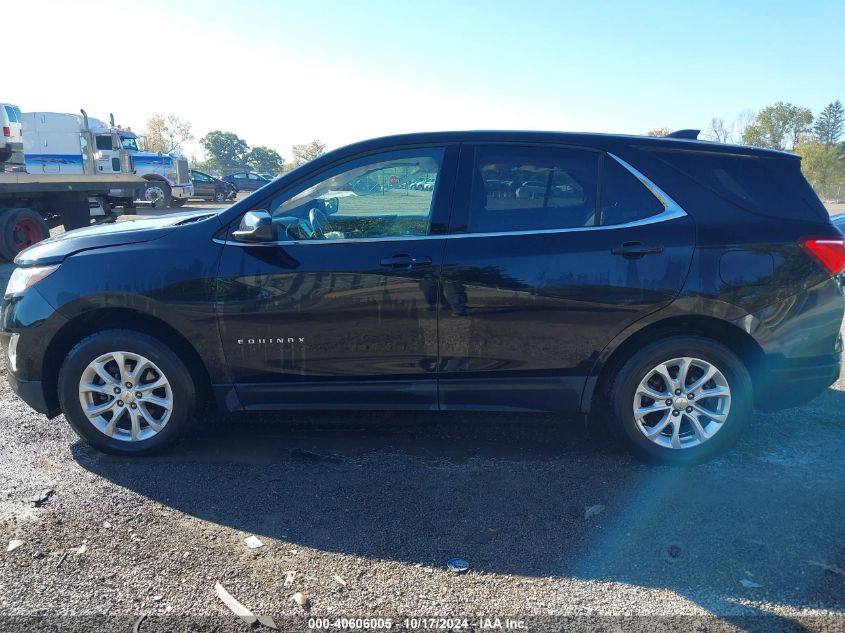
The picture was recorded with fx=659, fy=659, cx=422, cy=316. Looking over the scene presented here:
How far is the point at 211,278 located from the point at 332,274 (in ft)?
2.30

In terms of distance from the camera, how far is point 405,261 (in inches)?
147

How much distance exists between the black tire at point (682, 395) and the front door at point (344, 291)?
112 cm

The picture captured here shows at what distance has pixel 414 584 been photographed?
280cm

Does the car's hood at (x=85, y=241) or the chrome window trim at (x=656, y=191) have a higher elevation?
the chrome window trim at (x=656, y=191)

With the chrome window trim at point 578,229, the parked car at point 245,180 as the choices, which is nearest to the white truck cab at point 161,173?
the parked car at point 245,180

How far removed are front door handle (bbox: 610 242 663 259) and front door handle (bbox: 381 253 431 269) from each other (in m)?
1.06

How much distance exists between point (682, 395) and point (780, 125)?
65584 mm

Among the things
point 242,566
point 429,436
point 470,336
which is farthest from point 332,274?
point 242,566

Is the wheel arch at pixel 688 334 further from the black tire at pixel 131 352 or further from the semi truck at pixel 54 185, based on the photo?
the semi truck at pixel 54 185

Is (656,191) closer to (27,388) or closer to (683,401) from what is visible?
(683,401)

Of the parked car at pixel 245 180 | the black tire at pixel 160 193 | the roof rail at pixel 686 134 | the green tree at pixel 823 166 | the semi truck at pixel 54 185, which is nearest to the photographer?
the roof rail at pixel 686 134

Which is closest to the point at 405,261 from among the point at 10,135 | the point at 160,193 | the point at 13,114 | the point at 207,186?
the point at 10,135

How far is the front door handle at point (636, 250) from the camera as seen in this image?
3.70 meters

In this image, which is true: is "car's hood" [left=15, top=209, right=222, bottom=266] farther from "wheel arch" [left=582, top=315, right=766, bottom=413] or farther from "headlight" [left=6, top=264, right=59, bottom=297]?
"wheel arch" [left=582, top=315, right=766, bottom=413]
